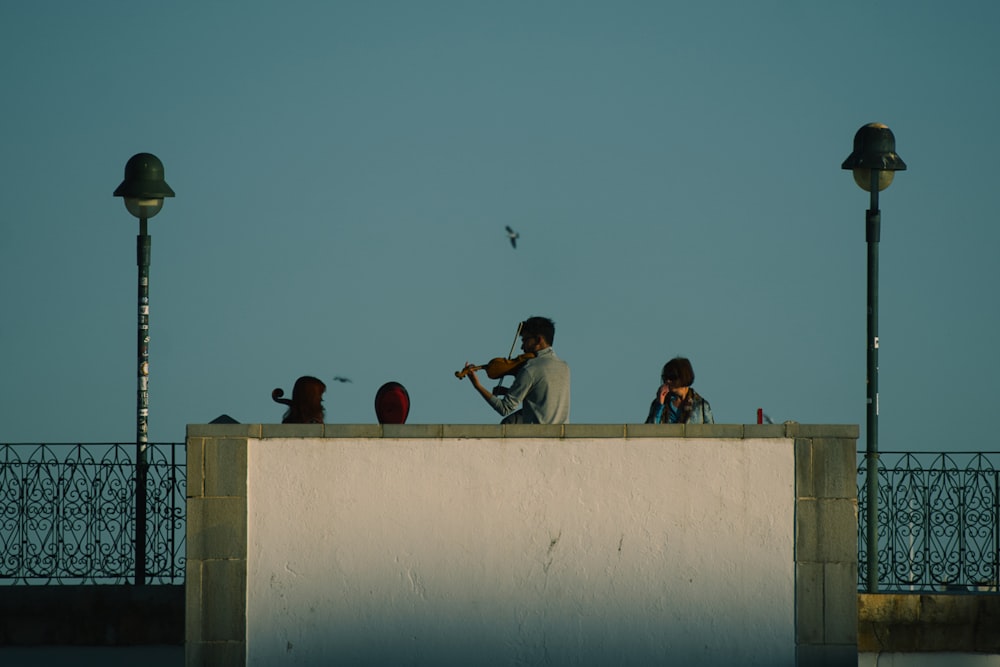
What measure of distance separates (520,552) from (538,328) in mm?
1788

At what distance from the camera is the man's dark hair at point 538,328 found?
17.5 metres

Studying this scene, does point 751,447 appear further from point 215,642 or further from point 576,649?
point 215,642

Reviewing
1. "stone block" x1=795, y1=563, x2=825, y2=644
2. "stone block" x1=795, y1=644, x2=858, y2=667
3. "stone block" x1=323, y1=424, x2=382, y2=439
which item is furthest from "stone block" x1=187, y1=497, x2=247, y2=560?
"stone block" x1=795, y1=644, x2=858, y2=667

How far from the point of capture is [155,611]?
18.4 m

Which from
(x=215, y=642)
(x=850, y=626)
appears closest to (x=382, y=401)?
(x=215, y=642)

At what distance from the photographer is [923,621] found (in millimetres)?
17922

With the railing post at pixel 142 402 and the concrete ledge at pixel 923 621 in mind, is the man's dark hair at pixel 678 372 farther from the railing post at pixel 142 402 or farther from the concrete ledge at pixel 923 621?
the railing post at pixel 142 402

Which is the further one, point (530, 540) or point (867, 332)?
point (867, 332)

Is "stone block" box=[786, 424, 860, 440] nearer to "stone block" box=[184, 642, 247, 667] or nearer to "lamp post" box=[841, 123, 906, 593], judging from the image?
"lamp post" box=[841, 123, 906, 593]

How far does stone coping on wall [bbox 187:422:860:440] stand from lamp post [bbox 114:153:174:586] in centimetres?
171

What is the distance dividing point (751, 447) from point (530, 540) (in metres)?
1.88

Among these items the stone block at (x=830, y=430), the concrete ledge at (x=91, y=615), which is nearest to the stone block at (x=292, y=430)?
the concrete ledge at (x=91, y=615)

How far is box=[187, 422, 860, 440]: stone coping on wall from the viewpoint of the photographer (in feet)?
56.4

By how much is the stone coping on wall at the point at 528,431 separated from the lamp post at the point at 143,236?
1.71 m
